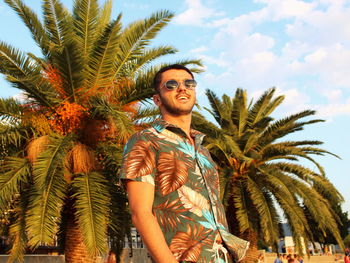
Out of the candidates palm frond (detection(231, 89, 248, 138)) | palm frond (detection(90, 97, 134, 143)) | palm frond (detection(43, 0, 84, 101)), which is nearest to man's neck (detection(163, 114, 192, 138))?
palm frond (detection(90, 97, 134, 143))

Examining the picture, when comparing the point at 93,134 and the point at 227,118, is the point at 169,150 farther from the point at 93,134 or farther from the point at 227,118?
the point at 227,118

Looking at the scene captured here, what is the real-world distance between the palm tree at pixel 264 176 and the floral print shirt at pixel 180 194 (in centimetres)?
1228

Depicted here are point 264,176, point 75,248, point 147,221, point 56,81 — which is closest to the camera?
point 147,221

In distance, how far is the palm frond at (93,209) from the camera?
982cm

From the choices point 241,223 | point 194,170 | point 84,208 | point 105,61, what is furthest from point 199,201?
point 241,223

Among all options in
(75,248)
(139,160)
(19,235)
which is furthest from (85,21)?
(139,160)

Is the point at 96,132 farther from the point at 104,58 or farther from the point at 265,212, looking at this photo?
the point at 265,212

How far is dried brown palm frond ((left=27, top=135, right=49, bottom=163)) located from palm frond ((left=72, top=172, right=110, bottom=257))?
1.01 metres

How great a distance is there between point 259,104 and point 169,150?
55.3ft

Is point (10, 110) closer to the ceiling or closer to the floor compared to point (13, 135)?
closer to the ceiling

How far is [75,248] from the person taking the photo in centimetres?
1116

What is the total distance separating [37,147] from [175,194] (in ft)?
29.0

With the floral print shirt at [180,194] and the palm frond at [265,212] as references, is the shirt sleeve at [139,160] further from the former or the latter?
the palm frond at [265,212]

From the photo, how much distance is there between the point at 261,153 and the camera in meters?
17.7
